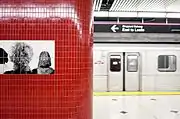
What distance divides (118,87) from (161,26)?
2.87 meters

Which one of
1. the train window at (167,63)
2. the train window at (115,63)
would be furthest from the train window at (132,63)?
the train window at (167,63)

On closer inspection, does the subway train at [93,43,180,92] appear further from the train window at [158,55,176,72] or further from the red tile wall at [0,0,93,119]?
the red tile wall at [0,0,93,119]

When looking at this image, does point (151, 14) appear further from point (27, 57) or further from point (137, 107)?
point (27, 57)

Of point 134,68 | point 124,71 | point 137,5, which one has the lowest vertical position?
point 124,71

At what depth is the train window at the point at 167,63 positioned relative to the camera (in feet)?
35.8

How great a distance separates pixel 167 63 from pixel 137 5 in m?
3.55

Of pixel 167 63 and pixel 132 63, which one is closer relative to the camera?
pixel 132 63

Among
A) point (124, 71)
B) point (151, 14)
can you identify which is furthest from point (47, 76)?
point (124, 71)

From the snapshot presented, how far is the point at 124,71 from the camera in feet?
35.6

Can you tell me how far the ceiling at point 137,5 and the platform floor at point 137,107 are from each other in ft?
10.0

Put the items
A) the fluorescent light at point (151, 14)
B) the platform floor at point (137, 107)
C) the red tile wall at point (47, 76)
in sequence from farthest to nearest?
the fluorescent light at point (151, 14)
the platform floor at point (137, 107)
the red tile wall at point (47, 76)

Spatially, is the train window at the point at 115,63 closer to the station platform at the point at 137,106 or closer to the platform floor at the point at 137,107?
the station platform at the point at 137,106

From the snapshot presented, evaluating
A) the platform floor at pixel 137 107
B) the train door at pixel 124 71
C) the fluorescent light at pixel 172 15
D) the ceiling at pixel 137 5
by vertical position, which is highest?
the fluorescent light at pixel 172 15

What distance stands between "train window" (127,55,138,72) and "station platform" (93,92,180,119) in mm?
1014
